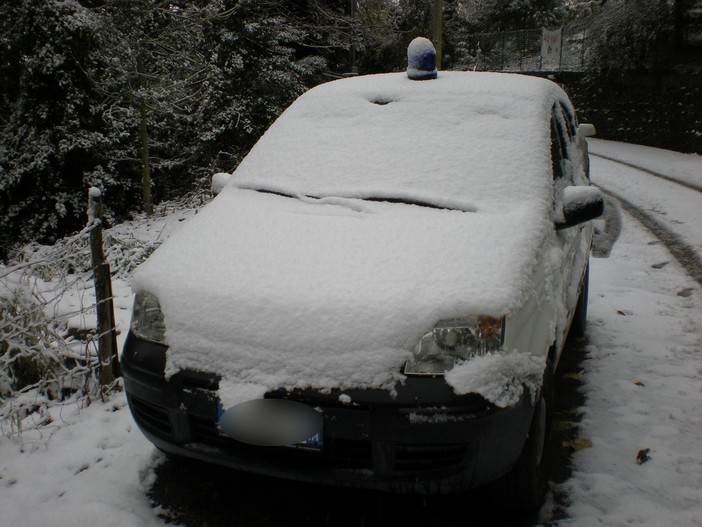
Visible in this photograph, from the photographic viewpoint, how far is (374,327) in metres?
2.09

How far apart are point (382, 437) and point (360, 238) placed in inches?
32.4

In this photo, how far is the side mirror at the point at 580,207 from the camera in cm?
280

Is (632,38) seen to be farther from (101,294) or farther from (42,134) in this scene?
(101,294)

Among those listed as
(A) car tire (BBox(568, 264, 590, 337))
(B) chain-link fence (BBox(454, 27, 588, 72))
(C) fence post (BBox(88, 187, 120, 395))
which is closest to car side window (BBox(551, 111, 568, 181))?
(A) car tire (BBox(568, 264, 590, 337))

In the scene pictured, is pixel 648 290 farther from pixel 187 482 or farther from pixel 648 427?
pixel 187 482

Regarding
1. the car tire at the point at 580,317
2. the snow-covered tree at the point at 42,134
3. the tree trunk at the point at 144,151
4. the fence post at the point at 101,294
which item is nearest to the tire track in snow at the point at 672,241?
the car tire at the point at 580,317

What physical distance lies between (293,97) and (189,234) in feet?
36.7

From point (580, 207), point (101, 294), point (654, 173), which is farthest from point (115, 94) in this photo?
point (654, 173)

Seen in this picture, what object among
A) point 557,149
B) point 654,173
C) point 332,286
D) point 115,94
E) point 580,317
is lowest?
point 654,173

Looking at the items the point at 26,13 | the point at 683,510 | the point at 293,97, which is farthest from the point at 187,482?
the point at 293,97

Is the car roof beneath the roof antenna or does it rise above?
beneath

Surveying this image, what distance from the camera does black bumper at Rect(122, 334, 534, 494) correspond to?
200cm

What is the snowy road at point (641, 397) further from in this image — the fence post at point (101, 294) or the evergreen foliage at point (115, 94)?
the evergreen foliage at point (115, 94)

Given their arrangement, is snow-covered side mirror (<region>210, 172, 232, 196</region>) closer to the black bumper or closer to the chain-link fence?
the black bumper
